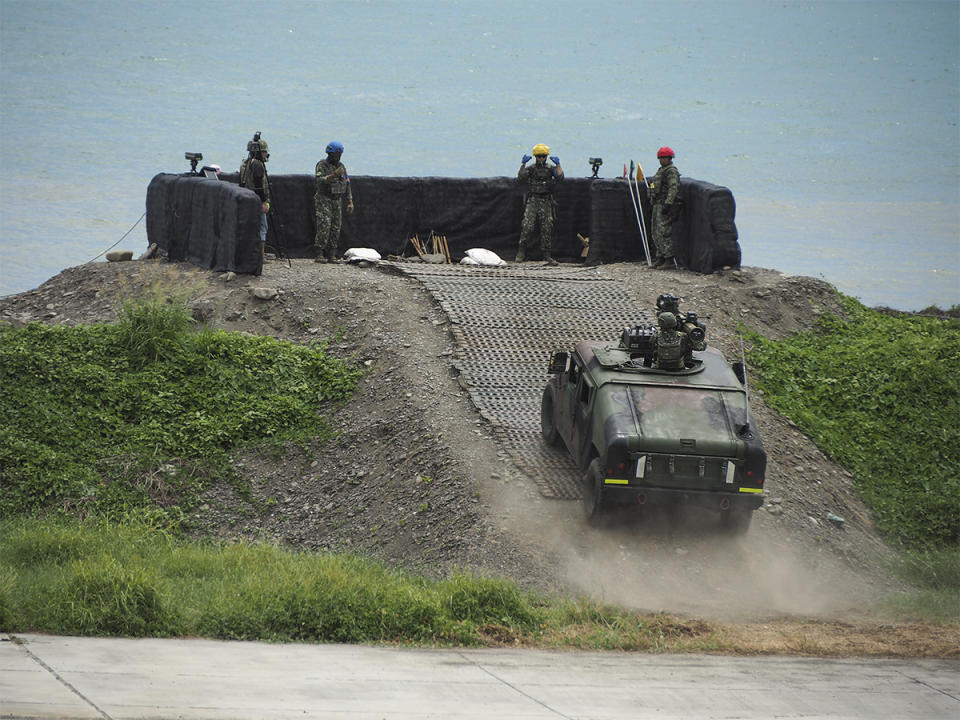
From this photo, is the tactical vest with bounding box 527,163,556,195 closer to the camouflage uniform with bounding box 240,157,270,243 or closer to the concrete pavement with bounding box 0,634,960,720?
the camouflage uniform with bounding box 240,157,270,243

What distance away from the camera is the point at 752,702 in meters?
8.91

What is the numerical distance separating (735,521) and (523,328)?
6.09m

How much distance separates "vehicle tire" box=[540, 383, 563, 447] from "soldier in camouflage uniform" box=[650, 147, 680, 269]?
713 cm

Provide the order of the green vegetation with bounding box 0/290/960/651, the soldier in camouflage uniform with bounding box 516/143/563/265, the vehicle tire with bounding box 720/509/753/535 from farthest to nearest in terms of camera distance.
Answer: the soldier in camouflage uniform with bounding box 516/143/563/265 → the vehicle tire with bounding box 720/509/753/535 → the green vegetation with bounding box 0/290/960/651

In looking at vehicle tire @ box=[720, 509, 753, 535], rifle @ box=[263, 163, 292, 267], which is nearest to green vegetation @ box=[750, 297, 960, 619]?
vehicle tire @ box=[720, 509, 753, 535]

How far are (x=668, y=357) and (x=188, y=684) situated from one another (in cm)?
648

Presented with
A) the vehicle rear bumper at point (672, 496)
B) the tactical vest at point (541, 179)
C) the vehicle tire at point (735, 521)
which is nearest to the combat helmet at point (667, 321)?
the vehicle rear bumper at point (672, 496)

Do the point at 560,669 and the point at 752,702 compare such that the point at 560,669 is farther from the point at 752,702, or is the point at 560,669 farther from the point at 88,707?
the point at 88,707

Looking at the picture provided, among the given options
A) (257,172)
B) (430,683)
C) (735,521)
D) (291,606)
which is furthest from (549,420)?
(257,172)

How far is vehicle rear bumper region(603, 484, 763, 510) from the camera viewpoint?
12.0 meters

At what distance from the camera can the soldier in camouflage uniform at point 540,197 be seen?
2134cm

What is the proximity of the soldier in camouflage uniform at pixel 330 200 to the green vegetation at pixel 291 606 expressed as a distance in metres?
9.87

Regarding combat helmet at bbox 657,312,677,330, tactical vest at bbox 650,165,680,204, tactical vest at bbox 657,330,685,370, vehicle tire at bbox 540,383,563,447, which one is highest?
tactical vest at bbox 650,165,680,204

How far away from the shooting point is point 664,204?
68.2ft
